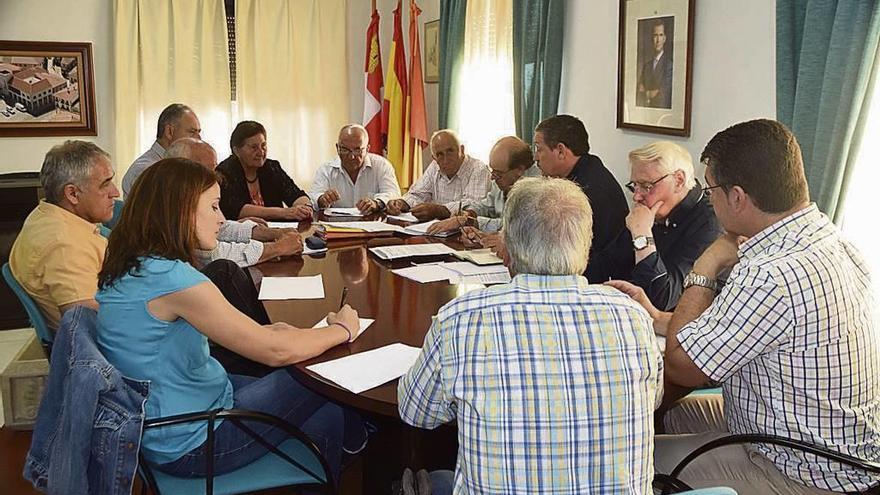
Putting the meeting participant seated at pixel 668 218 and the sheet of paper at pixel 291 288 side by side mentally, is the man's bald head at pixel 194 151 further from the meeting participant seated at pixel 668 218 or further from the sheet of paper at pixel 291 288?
the meeting participant seated at pixel 668 218

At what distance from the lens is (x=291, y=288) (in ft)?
8.20

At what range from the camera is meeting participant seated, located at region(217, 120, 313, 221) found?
12.8ft

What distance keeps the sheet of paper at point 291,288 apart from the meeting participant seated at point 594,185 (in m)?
0.98

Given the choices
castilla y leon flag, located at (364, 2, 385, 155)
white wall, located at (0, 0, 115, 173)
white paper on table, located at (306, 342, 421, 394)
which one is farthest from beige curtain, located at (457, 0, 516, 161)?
white paper on table, located at (306, 342, 421, 394)

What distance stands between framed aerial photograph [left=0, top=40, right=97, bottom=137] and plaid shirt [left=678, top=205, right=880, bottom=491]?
5087 millimetres

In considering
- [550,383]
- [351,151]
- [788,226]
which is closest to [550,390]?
[550,383]

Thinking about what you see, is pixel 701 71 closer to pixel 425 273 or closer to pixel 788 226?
pixel 425 273

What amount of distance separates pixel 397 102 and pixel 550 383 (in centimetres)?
497

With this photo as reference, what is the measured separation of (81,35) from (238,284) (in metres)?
3.78

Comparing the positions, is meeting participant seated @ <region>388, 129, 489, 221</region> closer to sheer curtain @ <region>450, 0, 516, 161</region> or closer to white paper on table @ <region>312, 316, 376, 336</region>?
sheer curtain @ <region>450, 0, 516, 161</region>

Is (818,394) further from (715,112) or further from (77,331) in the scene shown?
(715,112)

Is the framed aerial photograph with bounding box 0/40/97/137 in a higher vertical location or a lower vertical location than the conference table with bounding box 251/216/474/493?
higher

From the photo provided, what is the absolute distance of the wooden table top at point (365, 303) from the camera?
168 cm

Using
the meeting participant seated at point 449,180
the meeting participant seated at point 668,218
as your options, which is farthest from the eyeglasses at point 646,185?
the meeting participant seated at point 449,180
